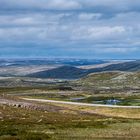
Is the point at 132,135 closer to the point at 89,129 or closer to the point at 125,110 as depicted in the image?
the point at 89,129

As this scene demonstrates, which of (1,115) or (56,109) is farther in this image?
(56,109)

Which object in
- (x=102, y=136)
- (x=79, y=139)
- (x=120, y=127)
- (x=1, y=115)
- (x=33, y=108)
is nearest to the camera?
(x=79, y=139)

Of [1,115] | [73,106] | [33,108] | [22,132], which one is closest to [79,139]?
[22,132]

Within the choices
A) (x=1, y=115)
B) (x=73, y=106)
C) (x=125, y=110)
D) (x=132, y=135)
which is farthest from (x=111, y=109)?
(x=132, y=135)

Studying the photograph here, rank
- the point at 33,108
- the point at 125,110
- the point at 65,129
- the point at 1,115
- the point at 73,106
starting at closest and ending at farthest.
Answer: the point at 65,129 → the point at 1,115 → the point at 33,108 → the point at 125,110 → the point at 73,106

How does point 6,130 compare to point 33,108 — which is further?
point 33,108

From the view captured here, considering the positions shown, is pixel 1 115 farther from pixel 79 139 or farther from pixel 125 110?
pixel 125 110

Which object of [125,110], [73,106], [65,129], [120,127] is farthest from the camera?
[73,106]

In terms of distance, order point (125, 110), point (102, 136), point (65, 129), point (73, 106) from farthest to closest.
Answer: point (73, 106), point (125, 110), point (65, 129), point (102, 136)
